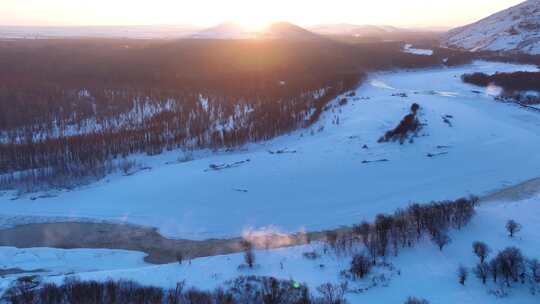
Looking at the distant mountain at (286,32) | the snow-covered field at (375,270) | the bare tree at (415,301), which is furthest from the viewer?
the distant mountain at (286,32)

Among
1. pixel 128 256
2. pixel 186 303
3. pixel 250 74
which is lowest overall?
pixel 128 256

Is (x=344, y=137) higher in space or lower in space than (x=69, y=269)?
higher

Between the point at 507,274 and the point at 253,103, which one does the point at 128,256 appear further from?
the point at 253,103

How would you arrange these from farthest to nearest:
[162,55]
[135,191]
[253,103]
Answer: [162,55] → [253,103] → [135,191]

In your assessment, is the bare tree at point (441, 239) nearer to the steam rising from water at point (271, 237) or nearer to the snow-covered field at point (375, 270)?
the snow-covered field at point (375, 270)

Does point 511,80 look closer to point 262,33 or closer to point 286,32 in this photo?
point 286,32

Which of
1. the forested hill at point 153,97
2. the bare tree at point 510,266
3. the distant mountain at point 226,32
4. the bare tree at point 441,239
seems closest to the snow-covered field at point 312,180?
the forested hill at point 153,97

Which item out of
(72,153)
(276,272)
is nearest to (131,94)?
(72,153)
